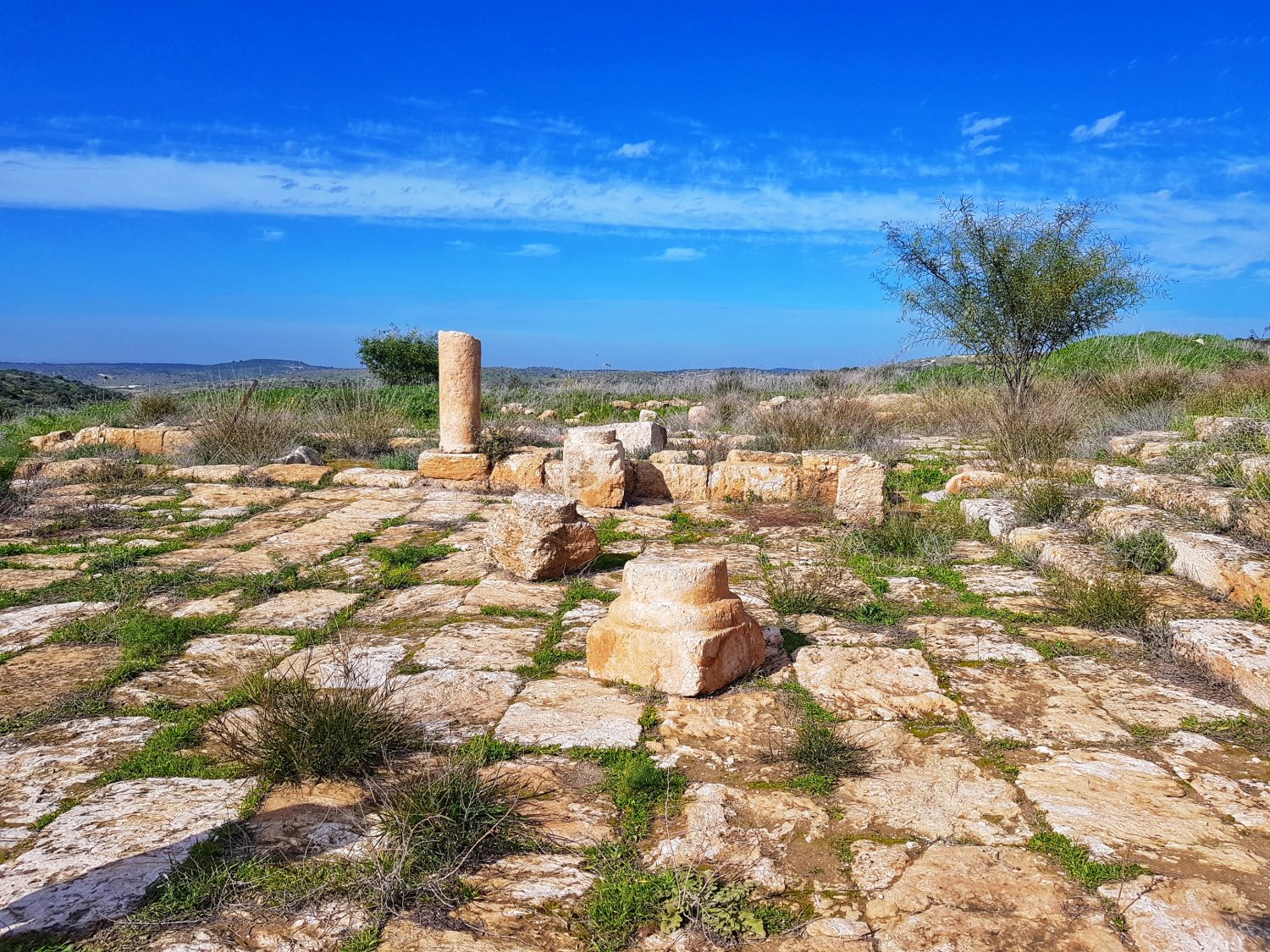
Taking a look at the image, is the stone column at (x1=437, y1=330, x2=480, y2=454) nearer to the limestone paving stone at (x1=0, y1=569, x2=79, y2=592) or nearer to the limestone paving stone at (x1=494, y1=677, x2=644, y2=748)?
the limestone paving stone at (x1=0, y1=569, x2=79, y2=592)

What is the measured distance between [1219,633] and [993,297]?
10.4 meters

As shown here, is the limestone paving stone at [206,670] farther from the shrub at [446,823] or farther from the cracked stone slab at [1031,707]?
the cracked stone slab at [1031,707]

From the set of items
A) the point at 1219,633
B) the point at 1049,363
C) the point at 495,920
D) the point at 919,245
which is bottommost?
the point at 495,920

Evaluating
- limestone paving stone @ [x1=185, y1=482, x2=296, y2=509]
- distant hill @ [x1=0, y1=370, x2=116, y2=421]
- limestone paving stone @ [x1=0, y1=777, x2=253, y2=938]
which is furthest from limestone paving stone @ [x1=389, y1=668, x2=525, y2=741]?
distant hill @ [x1=0, y1=370, x2=116, y2=421]

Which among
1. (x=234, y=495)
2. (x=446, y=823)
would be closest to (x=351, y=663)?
(x=446, y=823)

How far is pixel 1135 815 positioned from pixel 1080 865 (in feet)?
1.55

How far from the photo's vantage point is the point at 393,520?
25.4 feet

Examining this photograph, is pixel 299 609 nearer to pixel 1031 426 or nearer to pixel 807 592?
pixel 807 592

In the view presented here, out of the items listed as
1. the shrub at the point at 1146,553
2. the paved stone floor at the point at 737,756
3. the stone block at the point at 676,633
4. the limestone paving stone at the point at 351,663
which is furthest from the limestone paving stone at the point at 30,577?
the shrub at the point at 1146,553

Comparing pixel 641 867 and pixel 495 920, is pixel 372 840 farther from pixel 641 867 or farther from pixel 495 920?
pixel 641 867

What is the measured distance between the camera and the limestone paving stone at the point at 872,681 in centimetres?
371

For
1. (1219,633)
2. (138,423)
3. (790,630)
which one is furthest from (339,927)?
(138,423)

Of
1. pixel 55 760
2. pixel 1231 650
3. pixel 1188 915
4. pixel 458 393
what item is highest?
pixel 458 393

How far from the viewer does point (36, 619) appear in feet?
15.9
